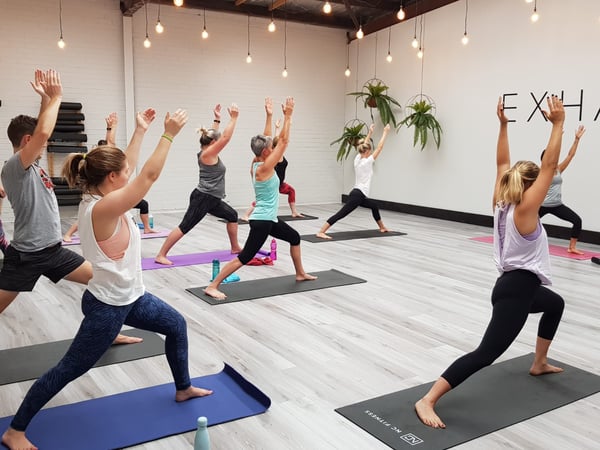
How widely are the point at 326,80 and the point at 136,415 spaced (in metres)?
9.73

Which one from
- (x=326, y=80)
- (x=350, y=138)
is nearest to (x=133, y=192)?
(x=350, y=138)

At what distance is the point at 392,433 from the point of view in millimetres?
2297

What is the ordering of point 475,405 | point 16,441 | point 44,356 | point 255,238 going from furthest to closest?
point 255,238, point 44,356, point 475,405, point 16,441

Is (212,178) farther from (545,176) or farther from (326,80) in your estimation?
(326,80)

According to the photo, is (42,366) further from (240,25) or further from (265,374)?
(240,25)

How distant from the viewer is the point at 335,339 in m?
3.45

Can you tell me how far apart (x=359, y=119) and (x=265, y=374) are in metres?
8.80

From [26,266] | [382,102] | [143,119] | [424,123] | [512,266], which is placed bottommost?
[26,266]

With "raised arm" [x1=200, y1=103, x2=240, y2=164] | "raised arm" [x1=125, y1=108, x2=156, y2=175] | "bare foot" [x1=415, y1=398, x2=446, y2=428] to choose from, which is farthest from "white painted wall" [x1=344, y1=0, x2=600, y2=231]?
"raised arm" [x1=125, y1=108, x2=156, y2=175]

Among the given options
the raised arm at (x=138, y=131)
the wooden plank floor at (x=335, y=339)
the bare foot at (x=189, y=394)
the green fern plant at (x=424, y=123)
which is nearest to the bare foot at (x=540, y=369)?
the wooden plank floor at (x=335, y=339)

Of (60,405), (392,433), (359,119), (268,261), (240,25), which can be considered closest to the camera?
(392,433)

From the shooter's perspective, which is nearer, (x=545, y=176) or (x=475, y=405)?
(x=545, y=176)

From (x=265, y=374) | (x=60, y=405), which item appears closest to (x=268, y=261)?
(x=265, y=374)

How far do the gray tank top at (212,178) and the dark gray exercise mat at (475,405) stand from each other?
3323mm
